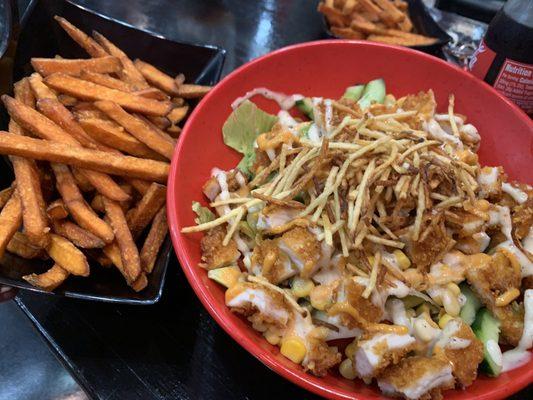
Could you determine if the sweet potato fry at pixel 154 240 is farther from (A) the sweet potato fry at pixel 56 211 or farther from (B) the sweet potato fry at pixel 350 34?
(B) the sweet potato fry at pixel 350 34

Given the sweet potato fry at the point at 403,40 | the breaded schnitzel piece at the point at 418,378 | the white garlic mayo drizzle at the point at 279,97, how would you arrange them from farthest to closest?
the sweet potato fry at the point at 403,40 < the white garlic mayo drizzle at the point at 279,97 < the breaded schnitzel piece at the point at 418,378

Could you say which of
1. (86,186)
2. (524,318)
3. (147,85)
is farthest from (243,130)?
(524,318)

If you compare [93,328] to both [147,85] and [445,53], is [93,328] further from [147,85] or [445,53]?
[445,53]

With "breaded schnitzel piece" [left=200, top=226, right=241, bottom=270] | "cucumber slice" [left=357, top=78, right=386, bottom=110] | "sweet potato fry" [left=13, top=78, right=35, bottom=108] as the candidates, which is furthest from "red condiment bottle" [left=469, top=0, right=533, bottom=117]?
"sweet potato fry" [left=13, top=78, right=35, bottom=108]

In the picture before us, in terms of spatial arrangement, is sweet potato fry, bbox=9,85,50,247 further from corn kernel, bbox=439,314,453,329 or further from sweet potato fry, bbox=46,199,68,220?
corn kernel, bbox=439,314,453,329

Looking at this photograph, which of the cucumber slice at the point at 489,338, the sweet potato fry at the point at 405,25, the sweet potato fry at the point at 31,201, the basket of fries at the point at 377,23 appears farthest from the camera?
the sweet potato fry at the point at 405,25

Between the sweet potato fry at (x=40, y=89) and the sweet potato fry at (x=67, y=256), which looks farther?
the sweet potato fry at (x=40, y=89)

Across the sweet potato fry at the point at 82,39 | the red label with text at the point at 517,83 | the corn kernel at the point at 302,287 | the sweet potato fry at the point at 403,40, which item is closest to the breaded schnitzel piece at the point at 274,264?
the corn kernel at the point at 302,287
